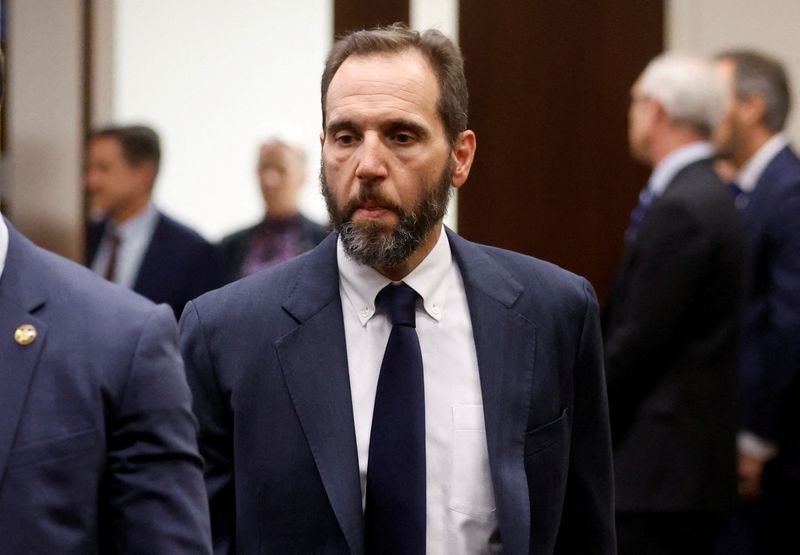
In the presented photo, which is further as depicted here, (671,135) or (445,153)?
(671,135)

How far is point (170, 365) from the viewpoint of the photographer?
6.80 feet

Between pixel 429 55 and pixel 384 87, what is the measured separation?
0.14 metres

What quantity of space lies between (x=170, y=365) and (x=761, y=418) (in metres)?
3.00

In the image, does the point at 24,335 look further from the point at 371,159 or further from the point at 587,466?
the point at 587,466

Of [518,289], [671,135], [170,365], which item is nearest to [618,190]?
[671,135]

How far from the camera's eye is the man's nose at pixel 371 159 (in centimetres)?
251

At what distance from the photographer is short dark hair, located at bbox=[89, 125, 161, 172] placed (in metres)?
5.84

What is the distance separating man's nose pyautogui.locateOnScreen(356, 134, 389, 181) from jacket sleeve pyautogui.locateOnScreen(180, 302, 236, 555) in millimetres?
374

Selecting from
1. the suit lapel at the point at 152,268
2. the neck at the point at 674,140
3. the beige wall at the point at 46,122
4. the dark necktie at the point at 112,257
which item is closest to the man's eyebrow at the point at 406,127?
the neck at the point at 674,140

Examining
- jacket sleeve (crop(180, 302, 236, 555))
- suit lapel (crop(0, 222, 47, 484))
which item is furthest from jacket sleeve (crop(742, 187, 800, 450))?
suit lapel (crop(0, 222, 47, 484))

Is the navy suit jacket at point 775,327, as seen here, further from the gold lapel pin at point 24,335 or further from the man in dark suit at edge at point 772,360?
the gold lapel pin at point 24,335

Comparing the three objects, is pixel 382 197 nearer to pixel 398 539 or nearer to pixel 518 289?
pixel 518 289

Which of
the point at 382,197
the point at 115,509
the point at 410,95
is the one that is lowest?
the point at 115,509

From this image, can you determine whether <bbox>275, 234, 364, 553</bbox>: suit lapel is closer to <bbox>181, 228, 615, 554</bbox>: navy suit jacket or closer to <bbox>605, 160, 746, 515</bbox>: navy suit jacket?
<bbox>181, 228, 615, 554</bbox>: navy suit jacket
